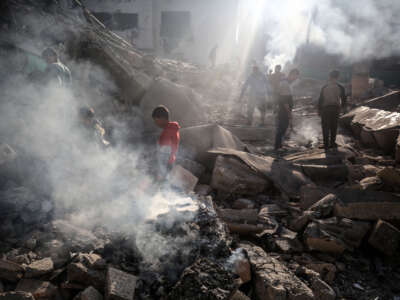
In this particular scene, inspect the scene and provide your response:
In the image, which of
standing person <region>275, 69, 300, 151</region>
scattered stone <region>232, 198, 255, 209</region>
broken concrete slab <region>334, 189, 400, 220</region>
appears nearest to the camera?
broken concrete slab <region>334, 189, 400, 220</region>

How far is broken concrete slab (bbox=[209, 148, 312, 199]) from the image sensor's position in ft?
14.5

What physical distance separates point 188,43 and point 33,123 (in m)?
16.1

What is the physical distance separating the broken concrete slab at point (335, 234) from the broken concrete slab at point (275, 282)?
30.7 inches

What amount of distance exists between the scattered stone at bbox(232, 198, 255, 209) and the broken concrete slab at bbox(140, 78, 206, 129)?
285 cm

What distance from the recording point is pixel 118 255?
97.3 inches

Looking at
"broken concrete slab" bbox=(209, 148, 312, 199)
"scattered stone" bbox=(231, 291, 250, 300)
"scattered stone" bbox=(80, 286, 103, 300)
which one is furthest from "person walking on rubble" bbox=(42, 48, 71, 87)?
"scattered stone" bbox=(231, 291, 250, 300)

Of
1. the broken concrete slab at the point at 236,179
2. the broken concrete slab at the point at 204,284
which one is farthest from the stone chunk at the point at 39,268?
the broken concrete slab at the point at 236,179

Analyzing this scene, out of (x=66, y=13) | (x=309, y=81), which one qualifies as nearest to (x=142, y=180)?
(x=66, y=13)

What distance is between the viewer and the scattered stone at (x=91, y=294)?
2.07 meters

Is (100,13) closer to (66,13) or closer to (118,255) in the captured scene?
(66,13)

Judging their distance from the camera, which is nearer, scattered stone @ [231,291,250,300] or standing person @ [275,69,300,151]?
scattered stone @ [231,291,250,300]

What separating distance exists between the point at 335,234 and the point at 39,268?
2996 mm

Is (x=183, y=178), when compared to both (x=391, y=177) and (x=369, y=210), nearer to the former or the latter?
(x=369, y=210)

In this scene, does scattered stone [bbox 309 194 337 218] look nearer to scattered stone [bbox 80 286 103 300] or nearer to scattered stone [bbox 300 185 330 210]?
scattered stone [bbox 300 185 330 210]
